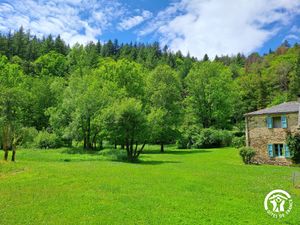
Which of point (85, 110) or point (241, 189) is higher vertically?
point (85, 110)

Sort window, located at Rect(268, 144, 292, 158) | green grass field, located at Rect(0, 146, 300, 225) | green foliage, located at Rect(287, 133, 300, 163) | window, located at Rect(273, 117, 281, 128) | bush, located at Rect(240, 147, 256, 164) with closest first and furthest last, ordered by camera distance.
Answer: green grass field, located at Rect(0, 146, 300, 225), green foliage, located at Rect(287, 133, 300, 163), window, located at Rect(268, 144, 292, 158), window, located at Rect(273, 117, 281, 128), bush, located at Rect(240, 147, 256, 164)

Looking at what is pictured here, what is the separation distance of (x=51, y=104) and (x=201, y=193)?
53490mm

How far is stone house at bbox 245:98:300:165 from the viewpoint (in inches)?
1165

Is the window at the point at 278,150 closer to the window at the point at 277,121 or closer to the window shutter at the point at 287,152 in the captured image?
the window shutter at the point at 287,152

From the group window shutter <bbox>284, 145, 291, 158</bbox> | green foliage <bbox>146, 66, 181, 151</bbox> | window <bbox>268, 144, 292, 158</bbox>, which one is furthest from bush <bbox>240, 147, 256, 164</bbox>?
green foliage <bbox>146, 66, 181, 151</bbox>

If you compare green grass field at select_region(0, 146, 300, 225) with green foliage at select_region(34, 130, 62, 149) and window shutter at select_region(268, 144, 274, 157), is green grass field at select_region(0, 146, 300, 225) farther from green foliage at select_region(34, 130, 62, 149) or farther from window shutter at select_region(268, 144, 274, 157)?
green foliage at select_region(34, 130, 62, 149)

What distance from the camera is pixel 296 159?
2897cm

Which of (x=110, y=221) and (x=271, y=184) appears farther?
(x=271, y=184)

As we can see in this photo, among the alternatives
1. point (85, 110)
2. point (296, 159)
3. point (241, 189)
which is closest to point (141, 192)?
point (241, 189)

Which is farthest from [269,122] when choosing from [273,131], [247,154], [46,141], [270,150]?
[46,141]

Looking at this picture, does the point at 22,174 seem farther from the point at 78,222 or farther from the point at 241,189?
the point at 241,189

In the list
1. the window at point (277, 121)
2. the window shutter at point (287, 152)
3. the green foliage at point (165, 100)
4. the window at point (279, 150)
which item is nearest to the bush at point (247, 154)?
the window at point (279, 150)

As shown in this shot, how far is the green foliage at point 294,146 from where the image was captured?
28.7 meters

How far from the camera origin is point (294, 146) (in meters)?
28.8
